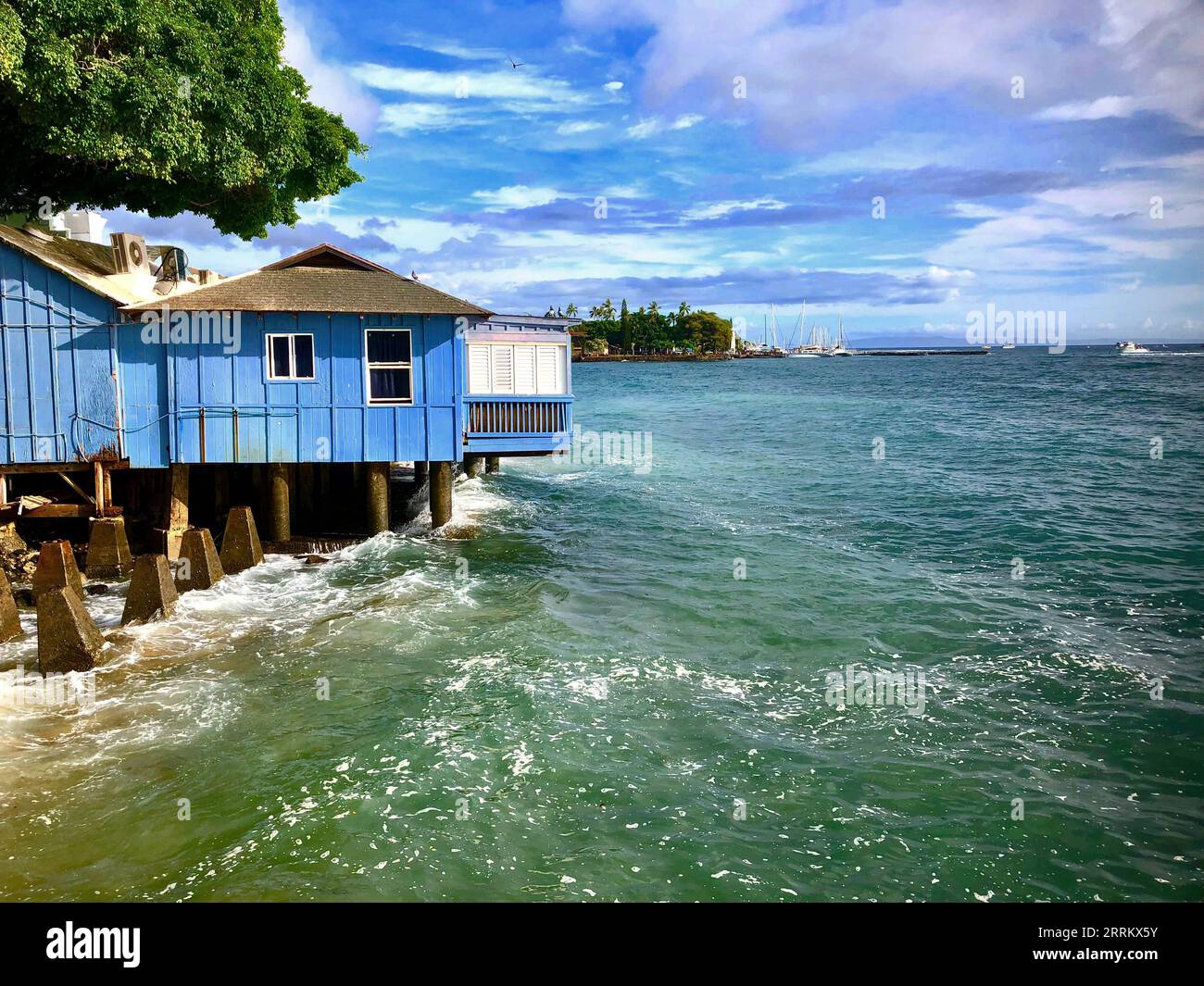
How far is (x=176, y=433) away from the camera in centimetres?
1966

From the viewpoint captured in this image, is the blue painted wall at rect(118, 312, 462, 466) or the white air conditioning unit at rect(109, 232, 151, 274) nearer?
the blue painted wall at rect(118, 312, 462, 466)

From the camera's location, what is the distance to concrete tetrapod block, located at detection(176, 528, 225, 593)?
1725 cm

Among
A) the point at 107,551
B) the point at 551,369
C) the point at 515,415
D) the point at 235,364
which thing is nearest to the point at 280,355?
the point at 235,364

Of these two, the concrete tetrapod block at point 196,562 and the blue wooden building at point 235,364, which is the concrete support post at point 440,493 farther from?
the concrete tetrapod block at point 196,562

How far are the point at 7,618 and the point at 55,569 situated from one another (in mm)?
1027

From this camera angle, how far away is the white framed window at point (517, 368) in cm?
2192

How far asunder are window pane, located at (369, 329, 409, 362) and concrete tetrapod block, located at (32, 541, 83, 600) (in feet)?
25.4

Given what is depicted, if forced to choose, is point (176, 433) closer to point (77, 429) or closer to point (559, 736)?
point (77, 429)

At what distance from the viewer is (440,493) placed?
2258cm

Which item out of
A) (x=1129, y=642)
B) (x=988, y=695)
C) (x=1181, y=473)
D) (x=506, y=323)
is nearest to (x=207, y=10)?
(x=506, y=323)

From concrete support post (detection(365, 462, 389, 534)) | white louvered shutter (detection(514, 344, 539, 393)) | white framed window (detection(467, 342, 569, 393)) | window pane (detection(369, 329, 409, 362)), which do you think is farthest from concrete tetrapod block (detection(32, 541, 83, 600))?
white louvered shutter (detection(514, 344, 539, 393))

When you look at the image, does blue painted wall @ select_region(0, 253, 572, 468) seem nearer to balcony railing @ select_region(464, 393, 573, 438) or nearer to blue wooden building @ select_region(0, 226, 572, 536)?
blue wooden building @ select_region(0, 226, 572, 536)

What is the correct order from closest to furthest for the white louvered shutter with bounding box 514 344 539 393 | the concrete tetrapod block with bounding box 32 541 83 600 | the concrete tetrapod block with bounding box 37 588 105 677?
the concrete tetrapod block with bounding box 37 588 105 677 < the concrete tetrapod block with bounding box 32 541 83 600 < the white louvered shutter with bounding box 514 344 539 393

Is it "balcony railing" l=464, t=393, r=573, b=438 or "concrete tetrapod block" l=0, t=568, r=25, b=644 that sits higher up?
"balcony railing" l=464, t=393, r=573, b=438
